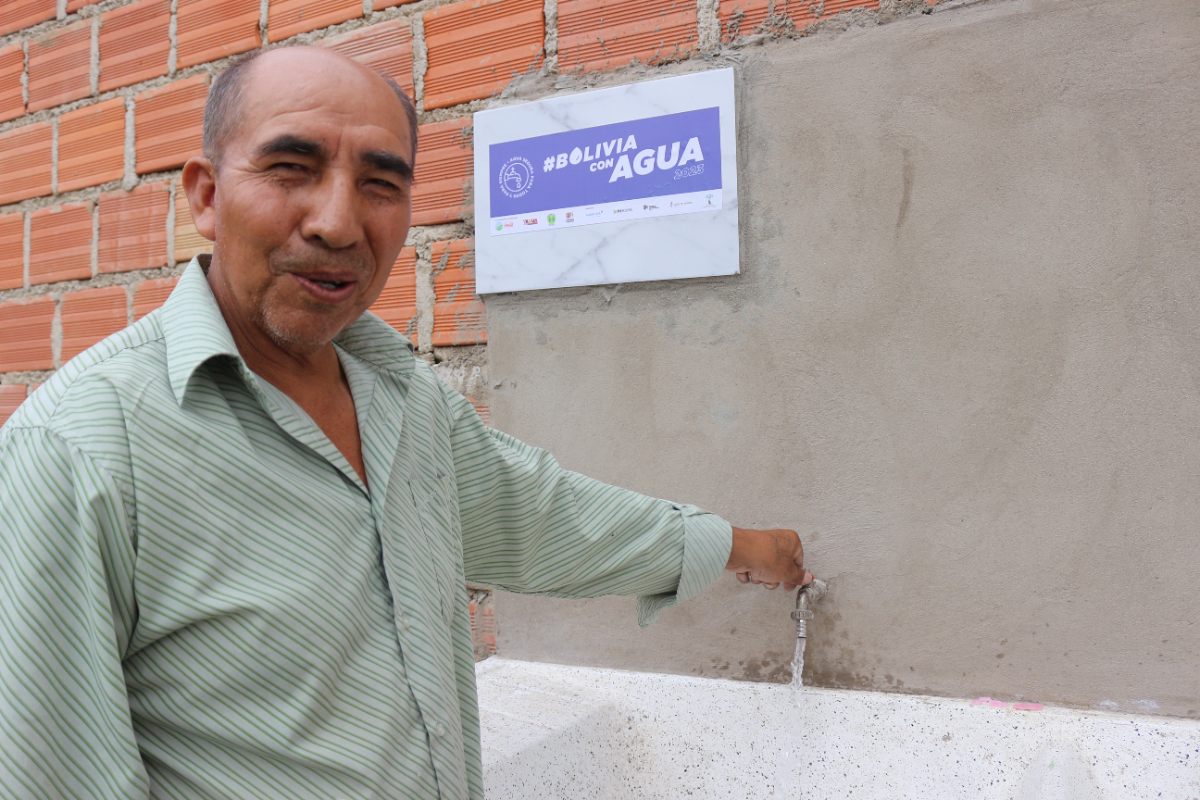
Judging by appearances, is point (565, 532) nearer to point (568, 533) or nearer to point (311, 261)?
point (568, 533)

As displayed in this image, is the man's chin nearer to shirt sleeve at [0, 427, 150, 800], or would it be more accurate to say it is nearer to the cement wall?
shirt sleeve at [0, 427, 150, 800]

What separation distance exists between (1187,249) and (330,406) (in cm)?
119

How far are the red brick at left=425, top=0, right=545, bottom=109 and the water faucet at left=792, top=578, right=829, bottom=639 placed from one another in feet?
3.61

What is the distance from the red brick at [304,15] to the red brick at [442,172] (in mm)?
350

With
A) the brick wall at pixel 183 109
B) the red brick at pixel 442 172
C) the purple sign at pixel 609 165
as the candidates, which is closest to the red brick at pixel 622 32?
the brick wall at pixel 183 109

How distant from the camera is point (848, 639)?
1.44m

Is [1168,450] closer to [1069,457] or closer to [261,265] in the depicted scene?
[1069,457]

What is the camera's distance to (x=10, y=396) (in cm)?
239

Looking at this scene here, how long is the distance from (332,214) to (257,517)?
11.8 inches

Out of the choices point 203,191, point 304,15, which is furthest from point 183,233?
point 203,191

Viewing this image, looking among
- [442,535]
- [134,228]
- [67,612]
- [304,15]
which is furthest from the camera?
[134,228]

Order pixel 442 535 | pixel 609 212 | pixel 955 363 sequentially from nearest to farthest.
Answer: pixel 442 535 → pixel 955 363 → pixel 609 212

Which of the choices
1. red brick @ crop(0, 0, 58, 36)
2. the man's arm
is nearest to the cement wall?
the man's arm

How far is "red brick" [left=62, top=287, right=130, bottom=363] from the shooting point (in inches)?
86.1
